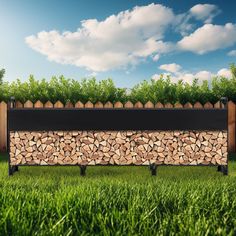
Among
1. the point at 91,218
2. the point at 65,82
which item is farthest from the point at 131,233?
the point at 65,82

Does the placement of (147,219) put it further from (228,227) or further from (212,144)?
(212,144)

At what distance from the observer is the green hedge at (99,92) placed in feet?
33.1

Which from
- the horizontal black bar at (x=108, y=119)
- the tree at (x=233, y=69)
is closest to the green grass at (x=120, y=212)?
the horizontal black bar at (x=108, y=119)

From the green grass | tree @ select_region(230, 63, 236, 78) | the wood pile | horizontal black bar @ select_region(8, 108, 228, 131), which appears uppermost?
tree @ select_region(230, 63, 236, 78)

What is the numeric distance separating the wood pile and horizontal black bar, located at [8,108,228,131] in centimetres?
11

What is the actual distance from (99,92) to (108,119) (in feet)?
12.3

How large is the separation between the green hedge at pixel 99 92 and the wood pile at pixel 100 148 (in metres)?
Result: 3.56

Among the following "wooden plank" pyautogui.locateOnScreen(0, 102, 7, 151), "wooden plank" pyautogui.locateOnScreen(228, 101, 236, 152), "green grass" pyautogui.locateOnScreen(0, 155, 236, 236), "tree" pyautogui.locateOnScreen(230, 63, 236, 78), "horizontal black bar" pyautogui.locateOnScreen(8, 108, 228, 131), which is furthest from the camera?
"tree" pyautogui.locateOnScreen(230, 63, 236, 78)

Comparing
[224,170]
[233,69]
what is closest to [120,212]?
[224,170]

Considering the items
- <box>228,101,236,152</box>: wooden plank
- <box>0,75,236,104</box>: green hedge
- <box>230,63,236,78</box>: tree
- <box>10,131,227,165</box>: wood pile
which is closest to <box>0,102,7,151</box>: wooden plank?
<box>0,75,236,104</box>: green hedge

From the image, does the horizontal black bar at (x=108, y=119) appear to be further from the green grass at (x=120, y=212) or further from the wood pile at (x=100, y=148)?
the green grass at (x=120, y=212)

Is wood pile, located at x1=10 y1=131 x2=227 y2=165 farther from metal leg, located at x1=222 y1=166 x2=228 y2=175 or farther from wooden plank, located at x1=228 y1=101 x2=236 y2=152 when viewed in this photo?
wooden plank, located at x1=228 y1=101 x2=236 y2=152

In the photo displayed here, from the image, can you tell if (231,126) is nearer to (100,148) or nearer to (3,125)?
(100,148)

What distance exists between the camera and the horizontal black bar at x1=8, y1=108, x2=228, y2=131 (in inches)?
252
